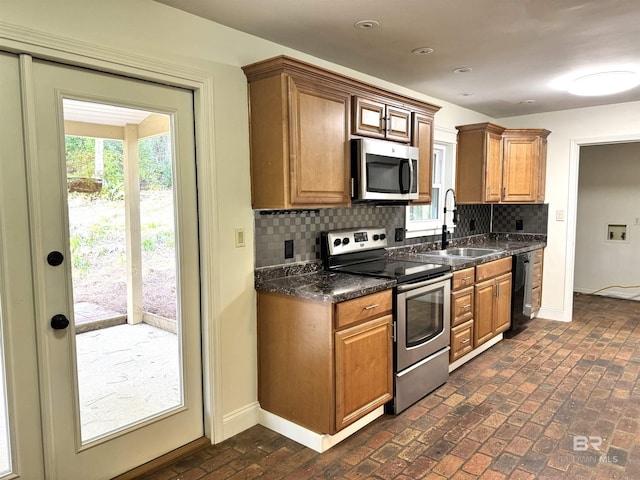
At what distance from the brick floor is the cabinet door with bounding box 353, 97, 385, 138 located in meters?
1.88

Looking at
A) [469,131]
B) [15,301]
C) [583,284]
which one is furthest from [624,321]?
[15,301]

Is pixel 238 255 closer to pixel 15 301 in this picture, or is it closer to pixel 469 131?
pixel 15 301

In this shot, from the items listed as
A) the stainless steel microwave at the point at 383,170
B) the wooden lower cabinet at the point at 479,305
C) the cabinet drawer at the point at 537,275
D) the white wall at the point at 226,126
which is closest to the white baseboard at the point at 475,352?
the wooden lower cabinet at the point at 479,305

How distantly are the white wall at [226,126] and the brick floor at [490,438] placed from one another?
0.39 metres

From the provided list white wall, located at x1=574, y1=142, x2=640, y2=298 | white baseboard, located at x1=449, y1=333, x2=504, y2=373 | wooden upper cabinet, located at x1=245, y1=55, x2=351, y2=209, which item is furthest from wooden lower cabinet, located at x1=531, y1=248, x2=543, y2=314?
wooden upper cabinet, located at x1=245, y1=55, x2=351, y2=209

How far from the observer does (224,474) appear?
224 cm

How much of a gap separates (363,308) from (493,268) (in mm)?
1979

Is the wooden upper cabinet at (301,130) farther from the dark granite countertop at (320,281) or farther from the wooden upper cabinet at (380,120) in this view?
the dark granite countertop at (320,281)

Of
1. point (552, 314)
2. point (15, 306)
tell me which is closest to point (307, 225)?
point (15, 306)

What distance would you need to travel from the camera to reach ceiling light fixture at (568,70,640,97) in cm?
338

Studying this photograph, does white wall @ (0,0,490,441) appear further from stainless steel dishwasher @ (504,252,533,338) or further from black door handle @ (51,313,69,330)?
stainless steel dishwasher @ (504,252,533,338)

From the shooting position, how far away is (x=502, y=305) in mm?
4203

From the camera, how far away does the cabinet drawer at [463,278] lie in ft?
11.2

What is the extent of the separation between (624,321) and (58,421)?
558cm
